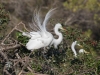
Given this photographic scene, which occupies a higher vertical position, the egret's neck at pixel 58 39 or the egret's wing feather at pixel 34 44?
the egret's neck at pixel 58 39

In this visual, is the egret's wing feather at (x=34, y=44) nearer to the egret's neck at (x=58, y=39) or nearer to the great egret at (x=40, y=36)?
the great egret at (x=40, y=36)

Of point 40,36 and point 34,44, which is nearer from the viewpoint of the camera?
point 34,44

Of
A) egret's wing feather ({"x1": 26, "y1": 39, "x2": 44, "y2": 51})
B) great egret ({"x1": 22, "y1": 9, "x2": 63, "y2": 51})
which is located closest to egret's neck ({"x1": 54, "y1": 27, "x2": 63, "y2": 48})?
great egret ({"x1": 22, "y1": 9, "x2": 63, "y2": 51})

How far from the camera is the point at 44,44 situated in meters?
9.14

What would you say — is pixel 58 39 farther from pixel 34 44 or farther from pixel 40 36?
pixel 34 44

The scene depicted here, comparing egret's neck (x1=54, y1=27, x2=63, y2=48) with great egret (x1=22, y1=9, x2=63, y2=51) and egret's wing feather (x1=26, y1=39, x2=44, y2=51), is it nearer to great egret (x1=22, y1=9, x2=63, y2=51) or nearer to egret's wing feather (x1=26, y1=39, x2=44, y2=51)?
great egret (x1=22, y1=9, x2=63, y2=51)

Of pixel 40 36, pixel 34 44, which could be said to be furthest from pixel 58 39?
pixel 34 44

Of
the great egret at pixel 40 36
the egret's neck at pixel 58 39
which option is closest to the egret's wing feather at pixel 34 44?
the great egret at pixel 40 36

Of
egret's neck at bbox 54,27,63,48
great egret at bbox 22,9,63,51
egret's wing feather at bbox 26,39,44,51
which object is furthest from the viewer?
egret's neck at bbox 54,27,63,48

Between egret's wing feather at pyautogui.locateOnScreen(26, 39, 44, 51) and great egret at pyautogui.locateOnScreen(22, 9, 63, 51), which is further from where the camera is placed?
great egret at pyautogui.locateOnScreen(22, 9, 63, 51)

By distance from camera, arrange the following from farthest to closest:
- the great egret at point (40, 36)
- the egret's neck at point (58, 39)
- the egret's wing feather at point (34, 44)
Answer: the egret's neck at point (58, 39)
the great egret at point (40, 36)
the egret's wing feather at point (34, 44)

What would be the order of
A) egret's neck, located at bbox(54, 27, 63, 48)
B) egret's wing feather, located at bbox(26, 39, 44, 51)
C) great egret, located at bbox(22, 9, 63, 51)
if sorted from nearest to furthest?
1. egret's wing feather, located at bbox(26, 39, 44, 51)
2. great egret, located at bbox(22, 9, 63, 51)
3. egret's neck, located at bbox(54, 27, 63, 48)

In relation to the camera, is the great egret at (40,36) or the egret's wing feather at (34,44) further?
the great egret at (40,36)

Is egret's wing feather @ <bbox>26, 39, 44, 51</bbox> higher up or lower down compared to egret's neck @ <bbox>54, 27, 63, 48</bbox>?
lower down
